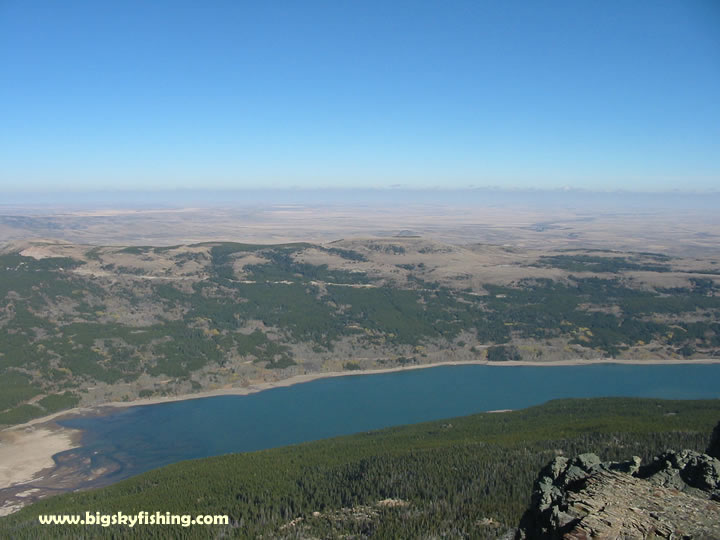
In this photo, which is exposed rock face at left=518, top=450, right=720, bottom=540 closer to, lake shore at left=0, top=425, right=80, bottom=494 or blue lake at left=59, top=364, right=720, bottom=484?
blue lake at left=59, top=364, right=720, bottom=484

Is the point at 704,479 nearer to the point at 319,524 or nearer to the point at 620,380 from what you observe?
the point at 319,524

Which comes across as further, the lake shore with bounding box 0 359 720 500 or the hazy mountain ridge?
the hazy mountain ridge

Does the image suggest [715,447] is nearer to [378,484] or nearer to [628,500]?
[628,500]

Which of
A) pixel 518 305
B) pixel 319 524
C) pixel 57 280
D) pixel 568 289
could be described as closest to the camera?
pixel 319 524

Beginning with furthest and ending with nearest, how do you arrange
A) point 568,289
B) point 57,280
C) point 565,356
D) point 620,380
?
point 568,289 → point 57,280 → point 565,356 → point 620,380

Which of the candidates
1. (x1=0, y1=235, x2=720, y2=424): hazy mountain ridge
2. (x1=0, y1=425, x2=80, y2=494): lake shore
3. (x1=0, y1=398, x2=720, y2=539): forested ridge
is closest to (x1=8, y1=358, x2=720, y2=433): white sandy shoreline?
(x1=0, y1=235, x2=720, y2=424): hazy mountain ridge

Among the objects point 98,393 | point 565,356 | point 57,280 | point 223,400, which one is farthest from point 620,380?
point 57,280

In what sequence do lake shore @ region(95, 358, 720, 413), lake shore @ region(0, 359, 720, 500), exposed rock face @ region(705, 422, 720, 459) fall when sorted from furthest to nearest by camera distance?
lake shore @ region(95, 358, 720, 413) < lake shore @ region(0, 359, 720, 500) < exposed rock face @ region(705, 422, 720, 459)
